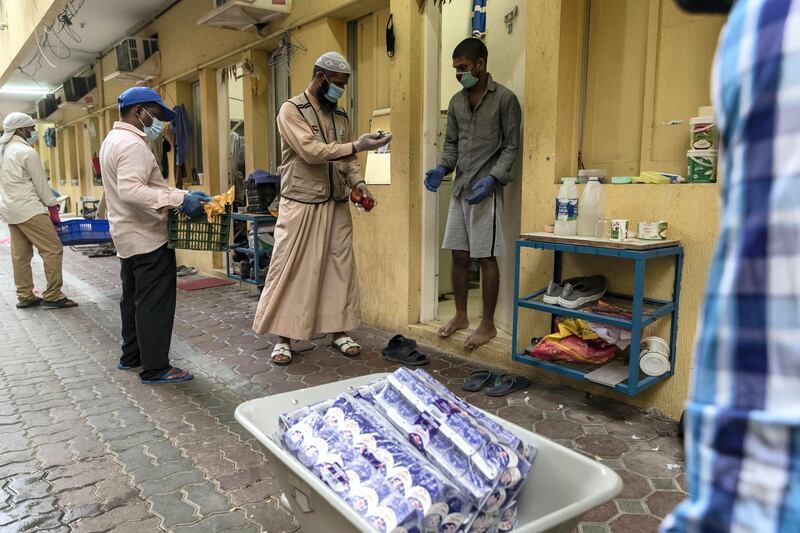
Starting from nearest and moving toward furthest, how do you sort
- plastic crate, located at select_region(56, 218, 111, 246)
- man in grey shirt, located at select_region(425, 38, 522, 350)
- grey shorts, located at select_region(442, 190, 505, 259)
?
man in grey shirt, located at select_region(425, 38, 522, 350), grey shorts, located at select_region(442, 190, 505, 259), plastic crate, located at select_region(56, 218, 111, 246)

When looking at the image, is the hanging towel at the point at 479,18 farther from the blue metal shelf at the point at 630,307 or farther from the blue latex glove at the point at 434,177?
the blue metal shelf at the point at 630,307

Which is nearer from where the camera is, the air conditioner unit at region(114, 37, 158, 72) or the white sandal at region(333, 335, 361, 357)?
the white sandal at region(333, 335, 361, 357)

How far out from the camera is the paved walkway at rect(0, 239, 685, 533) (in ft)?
7.12

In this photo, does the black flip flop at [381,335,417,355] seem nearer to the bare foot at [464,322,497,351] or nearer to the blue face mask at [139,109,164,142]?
the bare foot at [464,322,497,351]

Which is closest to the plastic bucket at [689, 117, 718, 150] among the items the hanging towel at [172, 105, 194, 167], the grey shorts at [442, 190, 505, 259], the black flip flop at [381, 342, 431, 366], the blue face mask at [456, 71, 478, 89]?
the grey shorts at [442, 190, 505, 259]

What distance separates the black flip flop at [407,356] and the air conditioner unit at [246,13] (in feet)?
11.6

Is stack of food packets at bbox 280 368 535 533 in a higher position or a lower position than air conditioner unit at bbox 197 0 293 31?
lower

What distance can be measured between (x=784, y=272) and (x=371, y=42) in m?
5.04

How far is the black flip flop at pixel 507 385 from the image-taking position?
3.33 metres

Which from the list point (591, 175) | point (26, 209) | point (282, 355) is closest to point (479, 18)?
point (591, 175)

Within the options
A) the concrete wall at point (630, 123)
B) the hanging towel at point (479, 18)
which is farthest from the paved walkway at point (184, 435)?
the hanging towel at point (479, 18)

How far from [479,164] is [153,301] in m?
2.23

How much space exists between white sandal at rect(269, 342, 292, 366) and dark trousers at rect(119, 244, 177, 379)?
674 mm

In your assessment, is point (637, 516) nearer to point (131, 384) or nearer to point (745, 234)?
point (745, 234)
